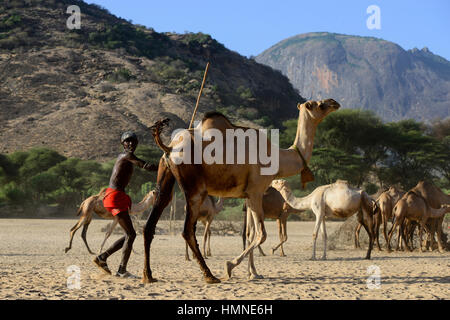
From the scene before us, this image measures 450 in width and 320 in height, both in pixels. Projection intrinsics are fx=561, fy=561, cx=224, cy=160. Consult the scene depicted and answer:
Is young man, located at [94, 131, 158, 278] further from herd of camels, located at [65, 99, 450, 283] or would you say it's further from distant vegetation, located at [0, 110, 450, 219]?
distant vegetation, located at [0, 110, 450, 219]

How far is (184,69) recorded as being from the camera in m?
92.6

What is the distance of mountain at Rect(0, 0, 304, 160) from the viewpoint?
5928 centimetres

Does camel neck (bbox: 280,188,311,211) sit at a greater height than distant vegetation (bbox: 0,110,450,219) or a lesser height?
lesser

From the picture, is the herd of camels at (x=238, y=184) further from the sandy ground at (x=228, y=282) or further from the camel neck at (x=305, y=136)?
the sandy ground at (x=228, y=282)

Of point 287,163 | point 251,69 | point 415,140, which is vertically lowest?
point 287,163

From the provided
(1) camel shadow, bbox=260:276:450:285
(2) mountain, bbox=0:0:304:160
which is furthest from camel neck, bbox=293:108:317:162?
(2) mountain, bbox=0:0:304:160

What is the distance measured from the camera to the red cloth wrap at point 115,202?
851 cm

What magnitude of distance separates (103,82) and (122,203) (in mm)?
67856

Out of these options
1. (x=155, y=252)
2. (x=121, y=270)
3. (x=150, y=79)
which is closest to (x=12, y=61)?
(x=150, y=79)

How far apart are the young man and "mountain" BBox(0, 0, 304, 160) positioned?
4683cm

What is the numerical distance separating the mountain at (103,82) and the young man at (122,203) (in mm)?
46831

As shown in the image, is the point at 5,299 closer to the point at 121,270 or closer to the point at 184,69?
the point at 121,270

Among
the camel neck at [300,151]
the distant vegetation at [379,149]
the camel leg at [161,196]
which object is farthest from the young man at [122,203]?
the distant vegetation at [379,149]

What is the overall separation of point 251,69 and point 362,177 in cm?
6664
